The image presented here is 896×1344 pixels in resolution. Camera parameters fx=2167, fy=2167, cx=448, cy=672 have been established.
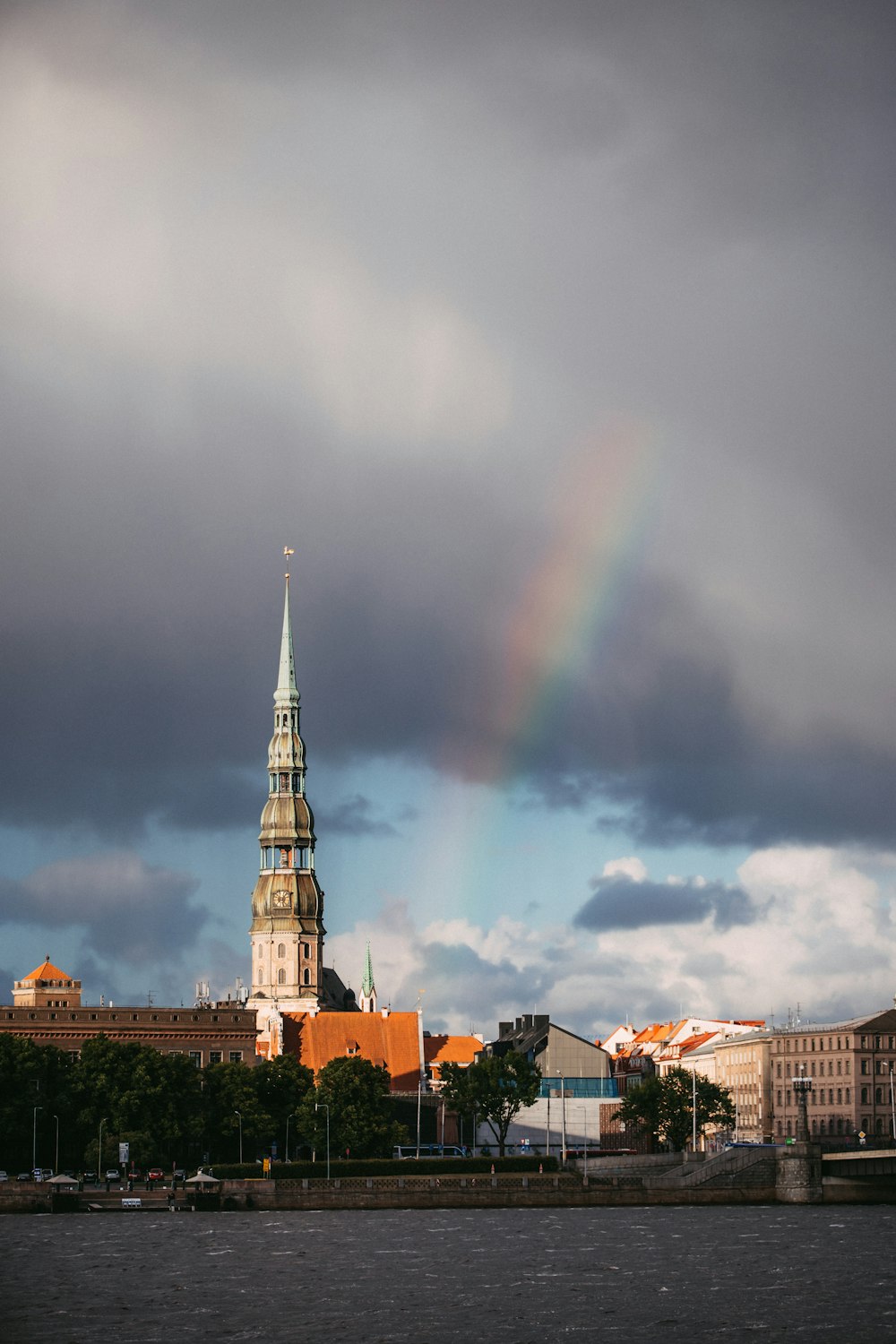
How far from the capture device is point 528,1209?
154 metres

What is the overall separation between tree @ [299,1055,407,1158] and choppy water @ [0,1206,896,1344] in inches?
1608

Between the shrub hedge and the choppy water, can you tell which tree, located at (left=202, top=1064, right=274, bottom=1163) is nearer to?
the shrub hedge

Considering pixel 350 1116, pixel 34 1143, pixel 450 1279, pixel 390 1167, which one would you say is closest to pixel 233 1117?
pixel 350 1116

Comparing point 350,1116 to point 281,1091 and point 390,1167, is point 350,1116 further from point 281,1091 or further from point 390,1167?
point 390,1167

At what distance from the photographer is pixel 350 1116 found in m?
179

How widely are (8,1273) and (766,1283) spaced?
3401 cm

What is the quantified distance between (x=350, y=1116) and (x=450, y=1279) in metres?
85.5

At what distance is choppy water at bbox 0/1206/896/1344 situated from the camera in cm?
7812

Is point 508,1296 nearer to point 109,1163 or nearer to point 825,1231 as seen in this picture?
point 825,1231

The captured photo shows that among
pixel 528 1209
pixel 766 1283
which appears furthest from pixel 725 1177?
pixel 766 1283

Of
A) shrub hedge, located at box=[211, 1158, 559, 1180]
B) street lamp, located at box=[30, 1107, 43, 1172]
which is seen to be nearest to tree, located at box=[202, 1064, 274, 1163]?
street lamp, located at box=[30, 1107, 43, 1172]

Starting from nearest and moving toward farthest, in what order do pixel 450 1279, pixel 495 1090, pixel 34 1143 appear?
1. pixel 450 1279
2. pixel 34 1143
3. pixel 495 1090

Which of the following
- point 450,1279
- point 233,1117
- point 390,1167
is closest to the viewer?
point 450,1279

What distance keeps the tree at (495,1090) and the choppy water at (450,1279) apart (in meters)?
51.4
